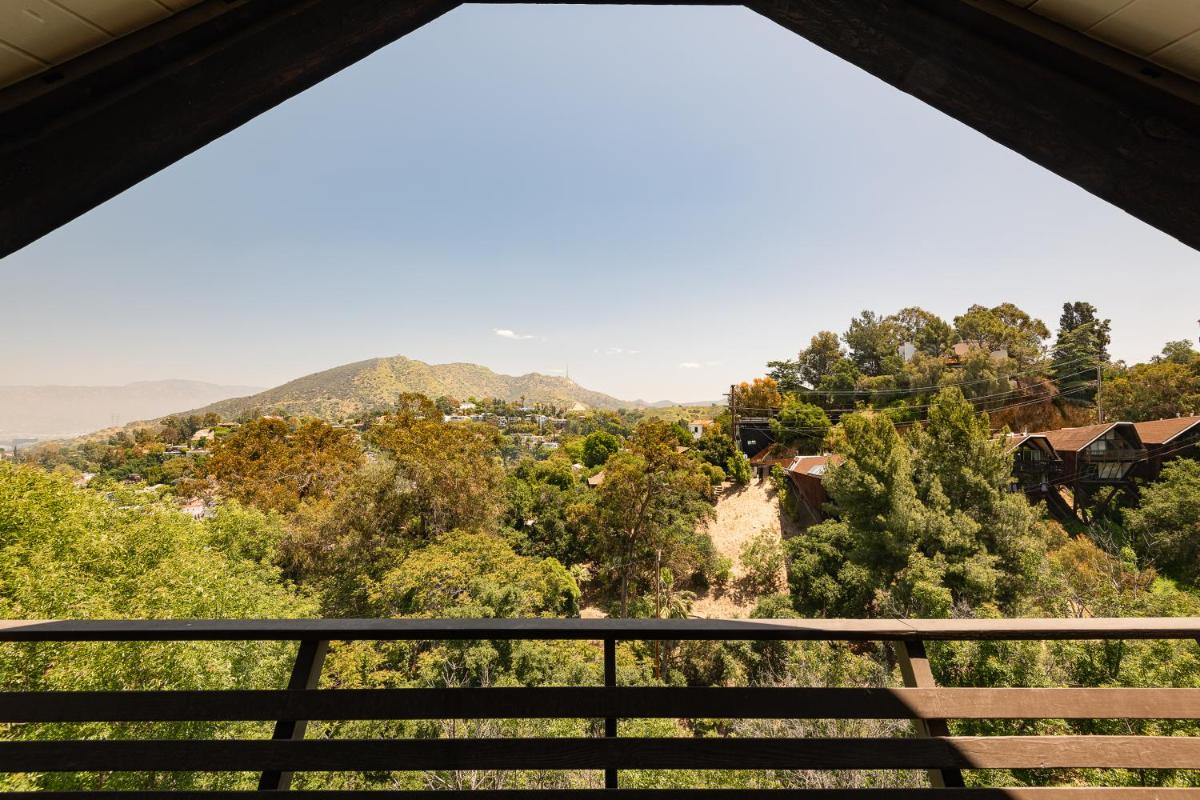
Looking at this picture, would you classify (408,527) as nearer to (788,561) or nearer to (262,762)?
(788,561)

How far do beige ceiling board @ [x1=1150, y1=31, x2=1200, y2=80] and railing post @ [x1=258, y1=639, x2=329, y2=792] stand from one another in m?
2.16

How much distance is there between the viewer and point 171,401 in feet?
277

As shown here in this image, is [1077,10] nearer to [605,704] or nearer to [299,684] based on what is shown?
[605,704]

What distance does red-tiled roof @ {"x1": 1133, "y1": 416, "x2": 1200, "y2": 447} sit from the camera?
12523 mm

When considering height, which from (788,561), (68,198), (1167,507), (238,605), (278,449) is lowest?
(788,561)

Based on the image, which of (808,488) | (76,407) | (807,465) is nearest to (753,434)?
(807,465)

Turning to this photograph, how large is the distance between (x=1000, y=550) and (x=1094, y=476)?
721 cm

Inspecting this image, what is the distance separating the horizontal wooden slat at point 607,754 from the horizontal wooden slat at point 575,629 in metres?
0.19

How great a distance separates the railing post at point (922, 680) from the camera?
2.90 feet

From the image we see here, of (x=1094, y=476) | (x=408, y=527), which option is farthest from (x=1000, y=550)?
(x=408, y=527)

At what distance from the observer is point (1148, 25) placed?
2.75 feet

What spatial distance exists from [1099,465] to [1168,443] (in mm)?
1709

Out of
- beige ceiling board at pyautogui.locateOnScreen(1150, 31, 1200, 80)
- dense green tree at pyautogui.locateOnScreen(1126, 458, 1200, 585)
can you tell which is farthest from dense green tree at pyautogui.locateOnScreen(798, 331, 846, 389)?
beige ceiling board at pyautogui.locateOnScreen(1150, 31, 1200, 80)

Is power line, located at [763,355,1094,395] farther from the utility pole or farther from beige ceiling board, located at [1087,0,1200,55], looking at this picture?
beige ceiling board, located at [1087,0,1200,55]
